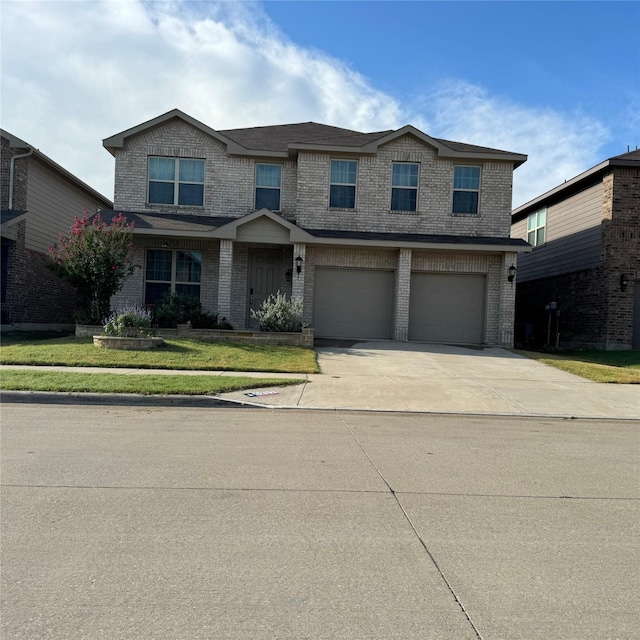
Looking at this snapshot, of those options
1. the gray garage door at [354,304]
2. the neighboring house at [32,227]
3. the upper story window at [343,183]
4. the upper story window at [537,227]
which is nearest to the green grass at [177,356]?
the gray garage door at [354,304]

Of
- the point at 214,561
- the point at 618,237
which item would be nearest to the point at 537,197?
the point at 618,237

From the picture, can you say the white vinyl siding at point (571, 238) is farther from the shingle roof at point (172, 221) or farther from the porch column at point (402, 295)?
the shingle roof at point (172, 221)

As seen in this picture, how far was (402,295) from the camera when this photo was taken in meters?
17.7

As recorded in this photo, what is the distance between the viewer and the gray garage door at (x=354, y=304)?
18453 mm

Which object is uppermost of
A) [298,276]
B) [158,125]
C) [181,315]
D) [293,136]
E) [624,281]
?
[293,136]

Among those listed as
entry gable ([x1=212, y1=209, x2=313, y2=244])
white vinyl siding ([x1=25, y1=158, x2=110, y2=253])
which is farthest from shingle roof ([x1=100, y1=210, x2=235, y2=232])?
white vinyl siding ([x1=25, y1=158, x2=110, y2=253])

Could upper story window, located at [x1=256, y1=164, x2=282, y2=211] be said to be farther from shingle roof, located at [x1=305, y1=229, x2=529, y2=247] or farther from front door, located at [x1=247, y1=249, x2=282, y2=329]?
shingle roof, located at [x1=305, y1=229, x2=529, y2=247]

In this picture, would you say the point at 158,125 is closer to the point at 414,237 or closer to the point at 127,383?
the point at 414,237

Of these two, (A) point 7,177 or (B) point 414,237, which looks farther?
(A) point 7,177

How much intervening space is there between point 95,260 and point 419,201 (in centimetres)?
1061

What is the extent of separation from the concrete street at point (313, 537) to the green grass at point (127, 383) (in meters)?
2.44

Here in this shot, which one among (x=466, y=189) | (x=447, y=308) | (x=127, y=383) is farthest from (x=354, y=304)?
(x=127, y=383)

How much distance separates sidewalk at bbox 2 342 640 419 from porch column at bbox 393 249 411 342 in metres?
2.83

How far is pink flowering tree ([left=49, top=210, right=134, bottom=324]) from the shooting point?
14.8 m
